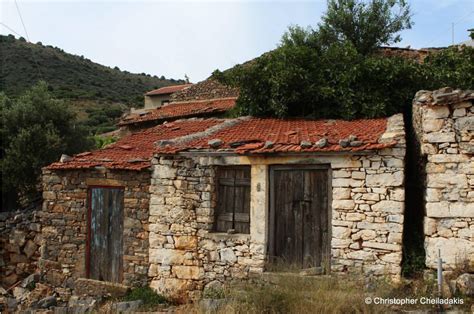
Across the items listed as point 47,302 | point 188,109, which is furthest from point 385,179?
point 188,109

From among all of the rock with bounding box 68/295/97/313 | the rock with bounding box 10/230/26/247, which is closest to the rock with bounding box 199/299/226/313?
the rock with bounding box 68/295/97/313

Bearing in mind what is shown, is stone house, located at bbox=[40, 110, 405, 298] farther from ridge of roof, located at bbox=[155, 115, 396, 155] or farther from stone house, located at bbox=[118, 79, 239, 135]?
stone house, located at bbox=[118, 79, 239, 135]

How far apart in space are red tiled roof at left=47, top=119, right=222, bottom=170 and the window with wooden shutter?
1.55m

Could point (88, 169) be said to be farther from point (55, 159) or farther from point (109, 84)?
point (109, 84)

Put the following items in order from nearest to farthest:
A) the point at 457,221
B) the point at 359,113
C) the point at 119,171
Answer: the point at 457,221, the point at 119,171, the point at 359,113

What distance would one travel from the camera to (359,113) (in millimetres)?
10781

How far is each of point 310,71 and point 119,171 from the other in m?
5.48

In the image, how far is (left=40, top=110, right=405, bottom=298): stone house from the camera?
23.7 feet

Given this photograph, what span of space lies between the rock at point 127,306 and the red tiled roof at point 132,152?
2.46m

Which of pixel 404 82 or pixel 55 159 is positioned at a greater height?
pixel 404 82

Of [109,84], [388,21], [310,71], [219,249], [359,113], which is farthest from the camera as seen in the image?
[109,84]

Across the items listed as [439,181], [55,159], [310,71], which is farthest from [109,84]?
[439,181]

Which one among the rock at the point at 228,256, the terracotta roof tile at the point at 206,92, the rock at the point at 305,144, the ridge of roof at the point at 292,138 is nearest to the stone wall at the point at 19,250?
the ridge of roof at the point at 292,138

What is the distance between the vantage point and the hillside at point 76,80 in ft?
103
